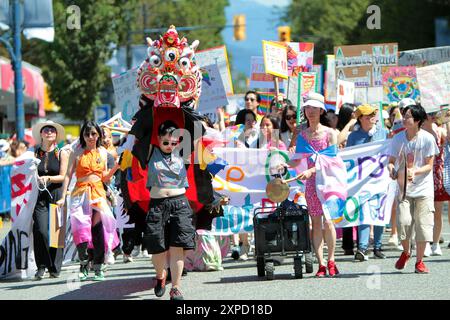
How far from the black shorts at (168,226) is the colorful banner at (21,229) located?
10.4ft

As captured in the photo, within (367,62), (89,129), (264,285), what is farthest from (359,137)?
(367,62)

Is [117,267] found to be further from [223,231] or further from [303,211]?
[303,211]

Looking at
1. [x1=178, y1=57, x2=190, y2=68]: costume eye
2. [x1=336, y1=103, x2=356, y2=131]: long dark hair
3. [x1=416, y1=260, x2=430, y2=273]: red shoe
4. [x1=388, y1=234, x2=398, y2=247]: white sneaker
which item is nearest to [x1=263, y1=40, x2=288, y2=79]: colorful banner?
[x1=336, y1=103, x2=356, y2=131]: long dark hair

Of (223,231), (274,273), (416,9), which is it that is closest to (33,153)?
(223,231)

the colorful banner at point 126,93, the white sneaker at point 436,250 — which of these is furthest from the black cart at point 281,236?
the colorful banner at point 126,93

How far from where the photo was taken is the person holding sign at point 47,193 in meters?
12.7

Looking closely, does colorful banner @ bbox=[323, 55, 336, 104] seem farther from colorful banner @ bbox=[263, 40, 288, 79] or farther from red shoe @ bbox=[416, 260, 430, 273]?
red shoe @ bbox=[416, 260, 430, 273]

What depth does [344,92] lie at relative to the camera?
18.0 metres

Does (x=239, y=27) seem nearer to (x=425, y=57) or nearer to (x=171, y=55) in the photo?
(x=425, y=57)

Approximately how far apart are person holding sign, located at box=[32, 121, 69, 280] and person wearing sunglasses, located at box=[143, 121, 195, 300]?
9.16 feet

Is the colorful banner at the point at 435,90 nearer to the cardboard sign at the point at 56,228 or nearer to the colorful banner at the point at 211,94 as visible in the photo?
the colorful banner at the point at 211,94

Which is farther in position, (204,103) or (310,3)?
(310,3)

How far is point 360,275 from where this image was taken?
11336 mm
